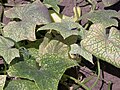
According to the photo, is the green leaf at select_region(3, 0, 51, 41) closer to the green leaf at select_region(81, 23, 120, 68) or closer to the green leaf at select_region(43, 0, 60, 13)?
the green leaf at select_region(43, 0, 60, 13)

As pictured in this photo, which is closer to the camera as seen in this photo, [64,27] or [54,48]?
[64,27]

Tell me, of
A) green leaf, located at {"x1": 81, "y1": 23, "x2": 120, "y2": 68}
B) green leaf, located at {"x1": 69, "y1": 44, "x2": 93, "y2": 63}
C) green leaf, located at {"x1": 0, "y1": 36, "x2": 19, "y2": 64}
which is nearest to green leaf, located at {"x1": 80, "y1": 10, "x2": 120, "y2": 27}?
green leaf, located at {"x1": 81, "y1": 23, "x2": 120, "y2": 68}

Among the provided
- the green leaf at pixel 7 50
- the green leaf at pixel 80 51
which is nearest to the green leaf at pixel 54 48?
the green leaf at pixel 80 51

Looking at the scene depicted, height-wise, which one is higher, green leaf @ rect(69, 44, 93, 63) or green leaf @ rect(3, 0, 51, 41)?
green leaf @ rect(3, 0, 51, 41)

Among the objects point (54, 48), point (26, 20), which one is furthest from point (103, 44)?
point (26, 20)

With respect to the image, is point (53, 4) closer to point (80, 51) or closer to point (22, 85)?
point (80, 51)

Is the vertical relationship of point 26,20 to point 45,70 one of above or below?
above

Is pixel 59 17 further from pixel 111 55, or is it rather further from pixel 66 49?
Answer: pixel 111 55
